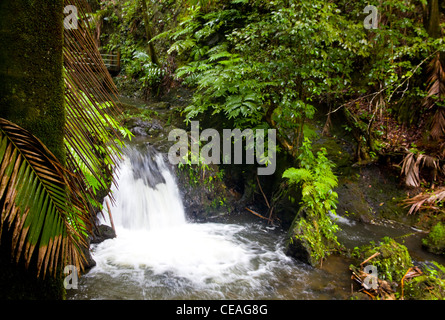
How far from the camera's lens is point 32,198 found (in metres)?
1.12

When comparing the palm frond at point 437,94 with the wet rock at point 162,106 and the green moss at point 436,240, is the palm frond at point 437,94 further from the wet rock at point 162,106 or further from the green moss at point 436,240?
the wet rock at point 162,106

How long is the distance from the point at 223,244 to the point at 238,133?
2.84 m

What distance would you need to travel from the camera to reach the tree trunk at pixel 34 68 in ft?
3.63

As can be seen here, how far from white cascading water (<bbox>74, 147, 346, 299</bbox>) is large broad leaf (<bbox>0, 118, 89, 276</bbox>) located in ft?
9.63

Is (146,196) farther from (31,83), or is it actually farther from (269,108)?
(31,83)

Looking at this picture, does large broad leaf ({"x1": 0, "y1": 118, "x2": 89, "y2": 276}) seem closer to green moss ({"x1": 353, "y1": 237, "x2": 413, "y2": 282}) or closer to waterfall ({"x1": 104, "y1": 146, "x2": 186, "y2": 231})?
green moss ({"x1": 353, "y1": 237, "x2": 413, "y2": 282})

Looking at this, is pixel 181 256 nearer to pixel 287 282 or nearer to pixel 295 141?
pixel 287 282

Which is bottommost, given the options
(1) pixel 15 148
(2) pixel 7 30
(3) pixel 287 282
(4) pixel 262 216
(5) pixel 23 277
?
(3) pixel 287 282

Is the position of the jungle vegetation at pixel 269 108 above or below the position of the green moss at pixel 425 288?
above

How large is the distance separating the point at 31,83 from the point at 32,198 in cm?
51

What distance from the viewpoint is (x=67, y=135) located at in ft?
5.15

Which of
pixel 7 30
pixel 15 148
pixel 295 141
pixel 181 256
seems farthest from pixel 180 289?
pixel 295 141

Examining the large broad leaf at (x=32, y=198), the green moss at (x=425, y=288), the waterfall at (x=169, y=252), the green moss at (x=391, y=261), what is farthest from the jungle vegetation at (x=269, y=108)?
the green moss at (x=425, y=288)

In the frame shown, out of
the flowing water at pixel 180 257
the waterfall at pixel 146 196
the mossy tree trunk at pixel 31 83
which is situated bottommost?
the flowing water at pixel 180 257
